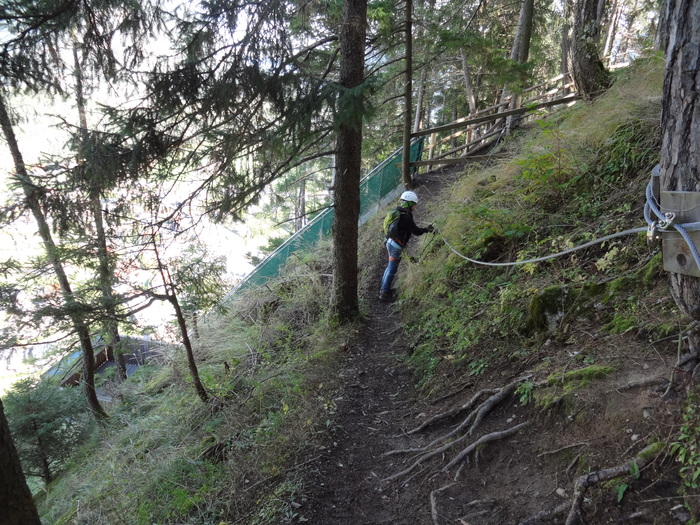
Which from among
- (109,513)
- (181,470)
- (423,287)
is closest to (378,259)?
(423,287)

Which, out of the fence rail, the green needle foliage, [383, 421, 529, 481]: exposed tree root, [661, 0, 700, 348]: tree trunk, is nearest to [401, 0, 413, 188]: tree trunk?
the fence rail

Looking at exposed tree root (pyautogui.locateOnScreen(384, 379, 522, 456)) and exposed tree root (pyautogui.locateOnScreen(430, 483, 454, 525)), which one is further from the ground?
exposed tree root (pyautogui.locateOnScreen(384, 379, 522, 456))

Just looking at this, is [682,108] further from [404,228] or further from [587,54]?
[587,54]

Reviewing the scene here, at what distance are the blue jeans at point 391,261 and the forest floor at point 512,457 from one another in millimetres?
3085

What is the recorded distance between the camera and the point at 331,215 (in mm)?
11000

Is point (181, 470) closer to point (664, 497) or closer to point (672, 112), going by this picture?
point (664, 497)

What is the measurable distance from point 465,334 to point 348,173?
2.97 m

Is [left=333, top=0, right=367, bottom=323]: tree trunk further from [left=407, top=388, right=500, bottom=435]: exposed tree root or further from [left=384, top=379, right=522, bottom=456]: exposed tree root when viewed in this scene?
[left=384, top=379, right=522, bottom=456]: exposed tree root

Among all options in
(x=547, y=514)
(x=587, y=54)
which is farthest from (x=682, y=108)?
(x=587, y=54)

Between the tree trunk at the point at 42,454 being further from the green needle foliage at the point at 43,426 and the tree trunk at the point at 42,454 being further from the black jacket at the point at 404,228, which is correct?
the black jacket at the point at 404,228

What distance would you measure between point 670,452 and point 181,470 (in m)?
4.39

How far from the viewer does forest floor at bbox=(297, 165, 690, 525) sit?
2039 millimetres

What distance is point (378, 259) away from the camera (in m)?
9.44

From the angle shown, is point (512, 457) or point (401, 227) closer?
point (512, 457)
